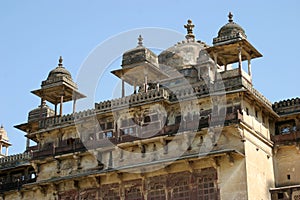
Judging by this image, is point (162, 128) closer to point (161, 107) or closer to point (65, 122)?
point (161, 107)

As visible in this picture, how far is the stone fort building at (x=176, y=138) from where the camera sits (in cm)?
2948

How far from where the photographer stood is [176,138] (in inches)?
1207

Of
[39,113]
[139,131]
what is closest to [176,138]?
[139,131]

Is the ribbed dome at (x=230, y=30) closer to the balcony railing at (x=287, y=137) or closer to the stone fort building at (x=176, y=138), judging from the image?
the stone fort building at (x=176, y=138)

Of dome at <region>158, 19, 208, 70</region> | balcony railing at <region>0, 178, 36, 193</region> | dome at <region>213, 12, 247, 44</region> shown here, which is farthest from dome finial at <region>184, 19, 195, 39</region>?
balcony railing at <region>0, 178, 36, 193</region>

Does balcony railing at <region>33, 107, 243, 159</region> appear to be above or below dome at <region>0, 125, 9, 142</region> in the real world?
below

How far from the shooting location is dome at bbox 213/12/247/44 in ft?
104

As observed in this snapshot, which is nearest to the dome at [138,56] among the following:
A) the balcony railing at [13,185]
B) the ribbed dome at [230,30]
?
the ribbed dome at [230,30]

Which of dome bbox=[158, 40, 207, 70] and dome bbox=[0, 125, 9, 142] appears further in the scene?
dome bbox=[0, 125, 9, 142]

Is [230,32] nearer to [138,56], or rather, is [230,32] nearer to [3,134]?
[138,56]

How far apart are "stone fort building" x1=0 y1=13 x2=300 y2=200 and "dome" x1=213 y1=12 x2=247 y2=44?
2.3 inches

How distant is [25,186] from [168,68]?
10584 mm

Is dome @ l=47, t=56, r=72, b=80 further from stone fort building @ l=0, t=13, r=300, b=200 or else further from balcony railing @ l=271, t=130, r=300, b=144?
balcony railing @ l=271, t=130, r=300, b=144

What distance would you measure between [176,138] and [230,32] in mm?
6267
